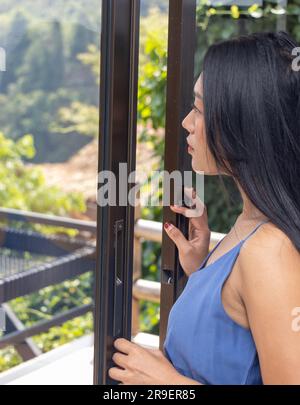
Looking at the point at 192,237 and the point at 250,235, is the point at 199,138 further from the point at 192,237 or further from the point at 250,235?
the point at 192,237

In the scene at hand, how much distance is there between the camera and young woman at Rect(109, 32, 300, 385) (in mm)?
951

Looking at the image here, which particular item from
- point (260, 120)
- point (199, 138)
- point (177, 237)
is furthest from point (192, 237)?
point (260, 120)

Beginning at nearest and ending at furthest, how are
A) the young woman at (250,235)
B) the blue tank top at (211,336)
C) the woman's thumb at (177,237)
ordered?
the young woman at (250,235), the blue tank top at (211,336), the woman's thumb at (177,237)

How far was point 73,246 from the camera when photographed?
2646mm

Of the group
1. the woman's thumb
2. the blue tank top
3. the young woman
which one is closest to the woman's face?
the young woman

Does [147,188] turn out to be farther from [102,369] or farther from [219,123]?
[219,123]

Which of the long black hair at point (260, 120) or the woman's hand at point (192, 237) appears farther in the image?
the woman's hand at point (192, 237)

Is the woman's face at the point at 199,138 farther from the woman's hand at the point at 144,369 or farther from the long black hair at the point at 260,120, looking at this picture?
the woman's hand at the point at 144,369

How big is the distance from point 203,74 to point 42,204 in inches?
95.0

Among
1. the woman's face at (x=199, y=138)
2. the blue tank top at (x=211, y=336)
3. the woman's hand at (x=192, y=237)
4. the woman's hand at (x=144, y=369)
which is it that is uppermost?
the woman's face at (x=199, y=138)

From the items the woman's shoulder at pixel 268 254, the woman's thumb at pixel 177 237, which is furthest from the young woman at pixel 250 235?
the woman's thumb at pixel 177 237

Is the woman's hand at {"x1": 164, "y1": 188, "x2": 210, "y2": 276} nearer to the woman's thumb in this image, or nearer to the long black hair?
the woman's thumb

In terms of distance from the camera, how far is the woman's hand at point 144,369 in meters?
1.11

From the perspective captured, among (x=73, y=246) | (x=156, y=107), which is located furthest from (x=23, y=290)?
(x=156, y=107)
